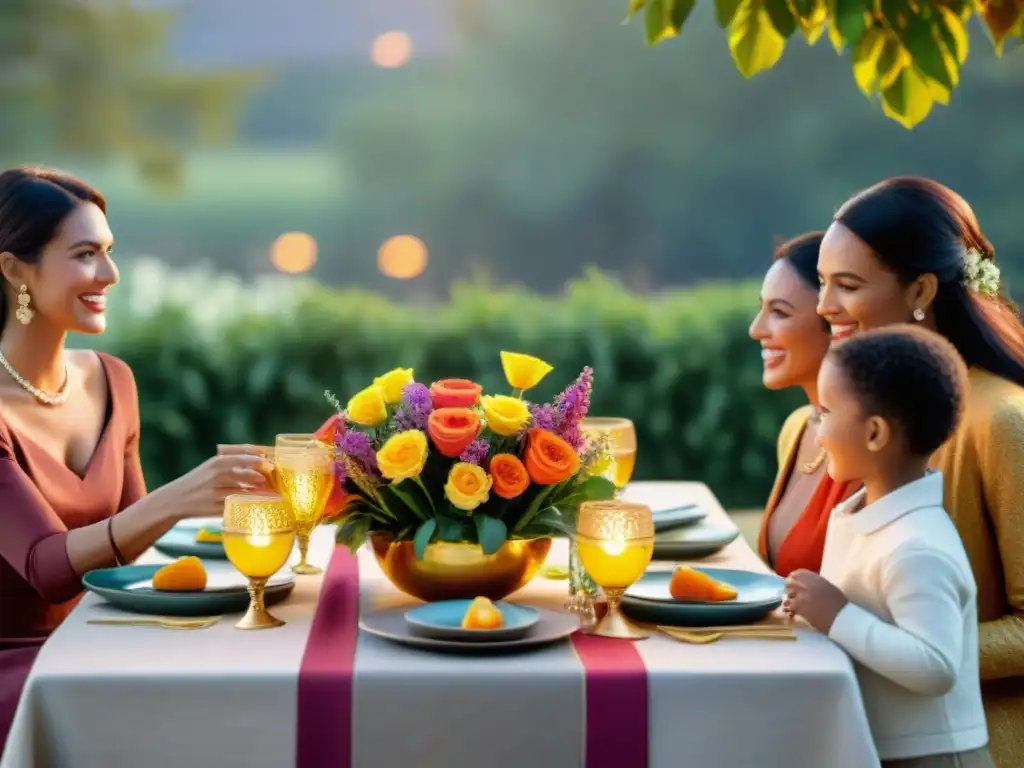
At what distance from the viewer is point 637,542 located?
2.34 metres

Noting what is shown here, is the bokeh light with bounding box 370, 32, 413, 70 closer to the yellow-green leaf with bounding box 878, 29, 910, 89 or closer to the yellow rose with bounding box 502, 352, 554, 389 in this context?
the yellow-green leaf with bounding box 878, 29, 910, 89

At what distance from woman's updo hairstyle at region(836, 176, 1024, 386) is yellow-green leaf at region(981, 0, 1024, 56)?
1.00ft

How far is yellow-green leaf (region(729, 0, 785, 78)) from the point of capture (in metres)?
2.79

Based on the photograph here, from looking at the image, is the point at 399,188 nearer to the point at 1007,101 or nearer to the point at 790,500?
the point at 1007,101

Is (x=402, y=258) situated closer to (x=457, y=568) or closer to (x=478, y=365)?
(x=478, y=365)

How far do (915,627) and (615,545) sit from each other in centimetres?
46

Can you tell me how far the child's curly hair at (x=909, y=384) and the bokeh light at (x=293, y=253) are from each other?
621cm

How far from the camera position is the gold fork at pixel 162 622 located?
7.77ft

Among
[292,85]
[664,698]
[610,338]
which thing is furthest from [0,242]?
[292,85]

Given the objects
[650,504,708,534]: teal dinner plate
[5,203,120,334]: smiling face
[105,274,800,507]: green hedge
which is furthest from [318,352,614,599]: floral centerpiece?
[105,274,800,507]: green hedge

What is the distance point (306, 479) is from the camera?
2510 mm

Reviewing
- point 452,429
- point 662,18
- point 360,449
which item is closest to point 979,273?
point 662,18

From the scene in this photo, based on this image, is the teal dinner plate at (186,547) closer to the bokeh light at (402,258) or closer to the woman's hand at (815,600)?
the woman's hand at (815,600)

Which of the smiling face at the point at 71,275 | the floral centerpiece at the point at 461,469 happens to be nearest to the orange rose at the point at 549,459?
the floral centerpiece at the point at 461,469
